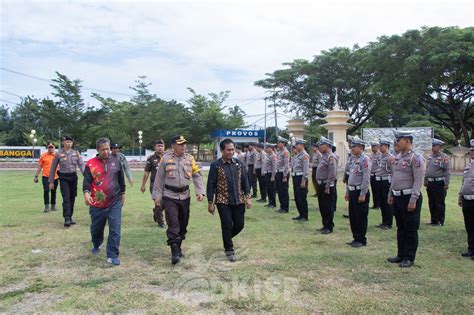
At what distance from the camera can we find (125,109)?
148ft

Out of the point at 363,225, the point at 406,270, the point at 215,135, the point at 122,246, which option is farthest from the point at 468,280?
the point at 215,135

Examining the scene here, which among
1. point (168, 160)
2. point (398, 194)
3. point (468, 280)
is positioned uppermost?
point (168, 160)

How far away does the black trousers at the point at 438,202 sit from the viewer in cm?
870

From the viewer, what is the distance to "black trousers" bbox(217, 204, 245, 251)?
601 cm

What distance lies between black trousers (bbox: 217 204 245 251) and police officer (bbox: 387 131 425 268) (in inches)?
86.8

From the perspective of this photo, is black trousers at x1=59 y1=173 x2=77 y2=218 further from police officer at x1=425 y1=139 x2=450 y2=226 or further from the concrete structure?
the concrete structure

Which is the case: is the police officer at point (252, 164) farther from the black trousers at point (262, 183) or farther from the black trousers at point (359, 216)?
the black trousers at point (359, 216)

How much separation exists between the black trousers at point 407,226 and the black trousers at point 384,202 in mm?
2809

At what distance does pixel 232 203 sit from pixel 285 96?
35.0 metres

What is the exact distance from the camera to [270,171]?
12.0 meters

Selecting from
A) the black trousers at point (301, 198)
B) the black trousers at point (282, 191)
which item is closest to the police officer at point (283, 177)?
the black trousers at point (282, 191)

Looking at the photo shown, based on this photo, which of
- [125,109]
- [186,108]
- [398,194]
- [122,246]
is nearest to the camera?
[398,194]

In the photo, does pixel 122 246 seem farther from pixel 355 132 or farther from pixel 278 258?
pixel 355 132

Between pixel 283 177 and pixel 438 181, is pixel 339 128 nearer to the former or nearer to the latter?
pixel 283 177
